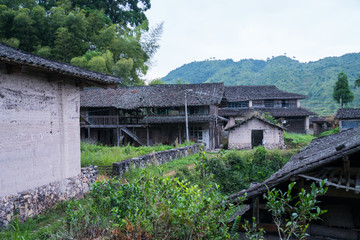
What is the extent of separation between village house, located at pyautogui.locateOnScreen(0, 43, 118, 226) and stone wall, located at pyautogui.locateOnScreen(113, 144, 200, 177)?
2.38 m

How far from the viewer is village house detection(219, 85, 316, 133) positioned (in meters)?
30.0

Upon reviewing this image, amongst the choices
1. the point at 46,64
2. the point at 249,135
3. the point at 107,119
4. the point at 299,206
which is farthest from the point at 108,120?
the point at 299,206

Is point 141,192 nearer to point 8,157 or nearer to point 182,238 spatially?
point 182,238

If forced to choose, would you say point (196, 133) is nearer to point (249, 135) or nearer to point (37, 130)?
point (249, 135)

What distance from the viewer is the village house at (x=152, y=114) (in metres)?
23.1

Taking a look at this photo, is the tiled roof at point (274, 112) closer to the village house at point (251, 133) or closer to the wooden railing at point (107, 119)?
the village house at point (251, 133)

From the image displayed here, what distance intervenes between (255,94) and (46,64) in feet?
95.5

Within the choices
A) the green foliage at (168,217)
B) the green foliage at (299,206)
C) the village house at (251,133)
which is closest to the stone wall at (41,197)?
the green foliage at (168,217)

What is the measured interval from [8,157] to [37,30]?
1933 centimetres

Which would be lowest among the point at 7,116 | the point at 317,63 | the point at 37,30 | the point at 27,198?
the point at 27,198

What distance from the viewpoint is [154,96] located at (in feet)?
80.8

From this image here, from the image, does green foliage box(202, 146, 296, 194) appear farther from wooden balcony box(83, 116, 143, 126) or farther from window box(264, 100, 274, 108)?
window box(264, 100, 274, 108)

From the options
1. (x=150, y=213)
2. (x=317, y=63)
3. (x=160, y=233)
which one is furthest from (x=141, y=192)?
(x=317, y=63)

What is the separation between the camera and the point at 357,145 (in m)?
3.31
